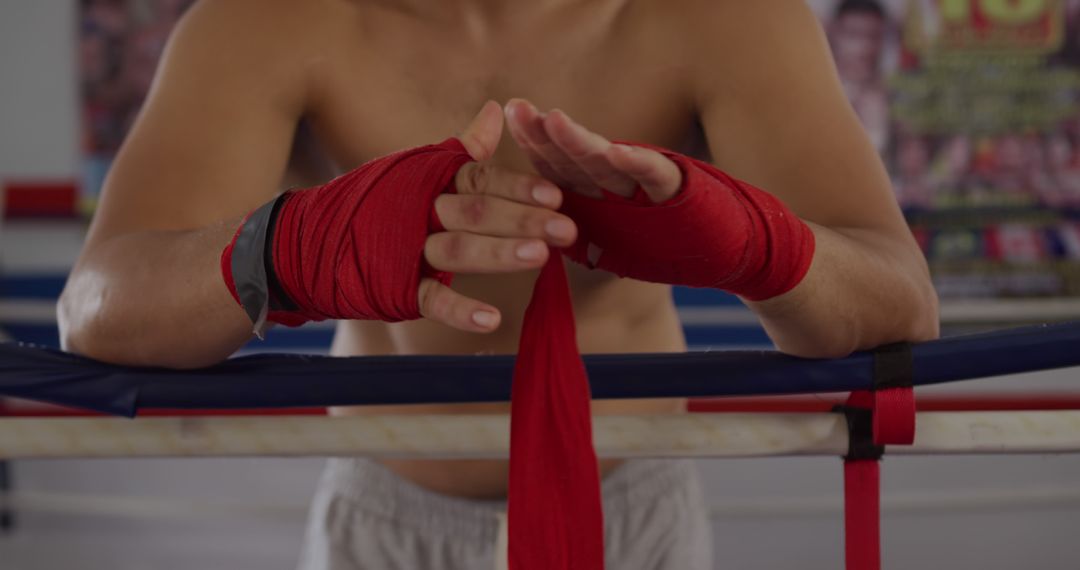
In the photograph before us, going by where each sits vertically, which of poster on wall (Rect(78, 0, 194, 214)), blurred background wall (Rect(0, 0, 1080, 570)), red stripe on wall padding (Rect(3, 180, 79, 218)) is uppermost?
poster on wall (Rect(78, 0, 194, 214))

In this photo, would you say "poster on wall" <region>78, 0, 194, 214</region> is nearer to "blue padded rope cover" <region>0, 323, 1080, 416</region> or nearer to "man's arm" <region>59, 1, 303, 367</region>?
"man's arm" <region>59, 1, 303, 367</region>

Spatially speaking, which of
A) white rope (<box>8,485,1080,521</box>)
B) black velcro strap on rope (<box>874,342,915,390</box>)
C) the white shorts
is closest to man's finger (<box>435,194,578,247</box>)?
black velcro strap on rope (<box>874,342,915,390</box>)

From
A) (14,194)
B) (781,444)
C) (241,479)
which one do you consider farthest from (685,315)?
(14,194)

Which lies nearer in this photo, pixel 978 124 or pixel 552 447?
pixel 552 447

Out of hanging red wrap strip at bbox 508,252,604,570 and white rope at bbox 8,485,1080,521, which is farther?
white rope at bbox 8,485,1080,521

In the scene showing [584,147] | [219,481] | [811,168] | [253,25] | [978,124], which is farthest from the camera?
[219,481]

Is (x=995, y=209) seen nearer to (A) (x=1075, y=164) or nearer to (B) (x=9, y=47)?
(A) (x=1075, y=164)

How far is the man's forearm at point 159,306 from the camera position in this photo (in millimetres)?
734

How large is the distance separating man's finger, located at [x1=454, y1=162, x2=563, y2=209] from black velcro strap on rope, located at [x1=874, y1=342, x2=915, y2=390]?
27 cm

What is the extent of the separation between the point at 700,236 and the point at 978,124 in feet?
7.11

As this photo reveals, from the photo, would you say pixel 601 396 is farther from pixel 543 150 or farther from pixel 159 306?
pixel 159 306

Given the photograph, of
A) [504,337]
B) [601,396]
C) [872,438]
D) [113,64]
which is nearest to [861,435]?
[872,438]

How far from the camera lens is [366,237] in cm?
61

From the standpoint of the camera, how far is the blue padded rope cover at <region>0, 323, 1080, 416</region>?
71 centimetres
